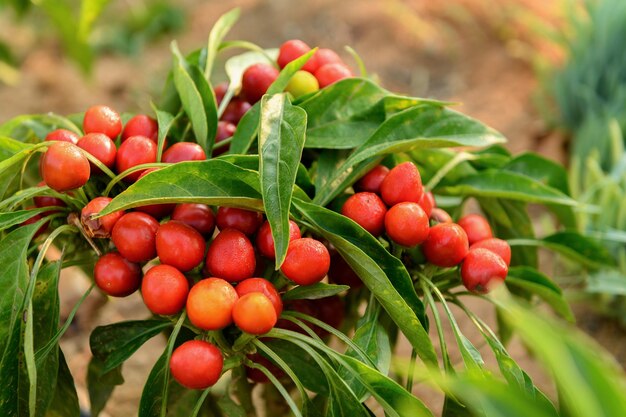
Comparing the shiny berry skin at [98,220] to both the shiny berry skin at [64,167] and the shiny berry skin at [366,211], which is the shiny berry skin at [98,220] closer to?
the shiny berry skin at [64,167]

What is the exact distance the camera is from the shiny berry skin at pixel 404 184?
2.58 feet

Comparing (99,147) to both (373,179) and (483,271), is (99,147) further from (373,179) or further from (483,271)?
(483,271)

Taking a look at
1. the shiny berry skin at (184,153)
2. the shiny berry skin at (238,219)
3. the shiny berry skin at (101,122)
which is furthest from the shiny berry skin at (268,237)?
the shiny berry skin at (101,122)

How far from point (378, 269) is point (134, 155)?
0.97 feet

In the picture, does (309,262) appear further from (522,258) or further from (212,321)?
(522,258)

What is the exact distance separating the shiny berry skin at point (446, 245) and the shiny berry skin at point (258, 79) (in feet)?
0.95

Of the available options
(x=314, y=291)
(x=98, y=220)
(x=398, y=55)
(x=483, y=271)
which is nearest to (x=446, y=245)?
(x=483, y=271)

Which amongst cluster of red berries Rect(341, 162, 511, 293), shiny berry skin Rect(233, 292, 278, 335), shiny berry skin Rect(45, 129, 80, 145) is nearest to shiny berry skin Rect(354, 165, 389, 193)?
cluster of red berries Rect(341, 162, 511, 293)

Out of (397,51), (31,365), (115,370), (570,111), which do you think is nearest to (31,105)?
(397,51)

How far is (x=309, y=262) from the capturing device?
0.73m

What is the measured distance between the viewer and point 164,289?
711mm

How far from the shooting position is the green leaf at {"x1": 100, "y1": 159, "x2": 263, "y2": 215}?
0.68 meters

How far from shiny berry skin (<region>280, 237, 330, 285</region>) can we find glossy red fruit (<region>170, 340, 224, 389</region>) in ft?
0.37

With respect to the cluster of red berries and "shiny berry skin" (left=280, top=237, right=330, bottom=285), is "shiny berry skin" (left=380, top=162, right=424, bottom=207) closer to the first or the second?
the cluster of red berries
